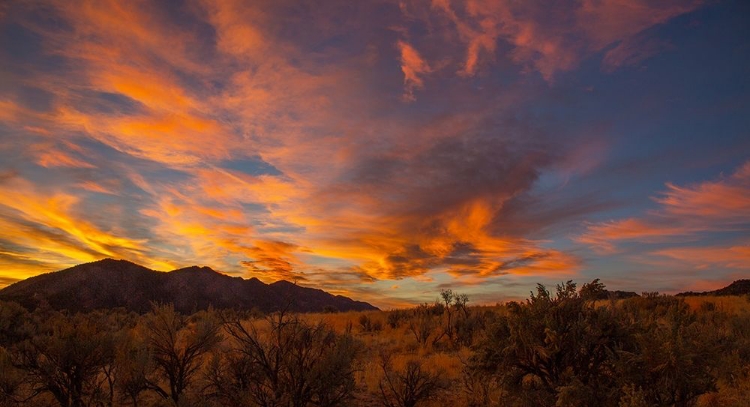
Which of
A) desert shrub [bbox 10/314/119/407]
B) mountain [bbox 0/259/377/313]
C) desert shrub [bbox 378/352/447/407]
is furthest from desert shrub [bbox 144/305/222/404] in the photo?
mountain [bbox 0/259/377/313]

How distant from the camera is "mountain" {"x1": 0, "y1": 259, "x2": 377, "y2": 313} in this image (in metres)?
70.4

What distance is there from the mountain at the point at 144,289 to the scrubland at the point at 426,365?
5340 centimetres

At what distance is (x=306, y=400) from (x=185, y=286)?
87.3 metres

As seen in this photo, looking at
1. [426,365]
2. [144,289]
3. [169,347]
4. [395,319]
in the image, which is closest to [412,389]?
[426,365]

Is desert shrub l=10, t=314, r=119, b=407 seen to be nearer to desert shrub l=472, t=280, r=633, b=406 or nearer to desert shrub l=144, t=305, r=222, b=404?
desert shrub l=144, t=305, r=222, b=404

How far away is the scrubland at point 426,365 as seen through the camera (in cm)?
631

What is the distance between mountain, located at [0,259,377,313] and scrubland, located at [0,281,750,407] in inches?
2102

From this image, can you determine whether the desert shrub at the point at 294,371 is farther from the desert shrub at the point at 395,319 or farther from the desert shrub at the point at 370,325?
the desert shrub at the point at 395,319

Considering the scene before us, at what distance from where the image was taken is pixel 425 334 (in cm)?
1961

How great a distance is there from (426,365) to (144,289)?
80.6 meters

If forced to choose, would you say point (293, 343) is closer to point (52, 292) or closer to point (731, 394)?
point (731, 394)

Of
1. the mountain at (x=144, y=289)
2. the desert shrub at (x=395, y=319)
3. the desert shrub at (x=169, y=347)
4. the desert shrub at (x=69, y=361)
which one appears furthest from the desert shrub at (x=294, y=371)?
the mountain at (x=144, y=289)

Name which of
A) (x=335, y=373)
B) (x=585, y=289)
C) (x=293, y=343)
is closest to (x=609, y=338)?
(x=585, y=289)

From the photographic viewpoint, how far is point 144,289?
7988 centimetres
